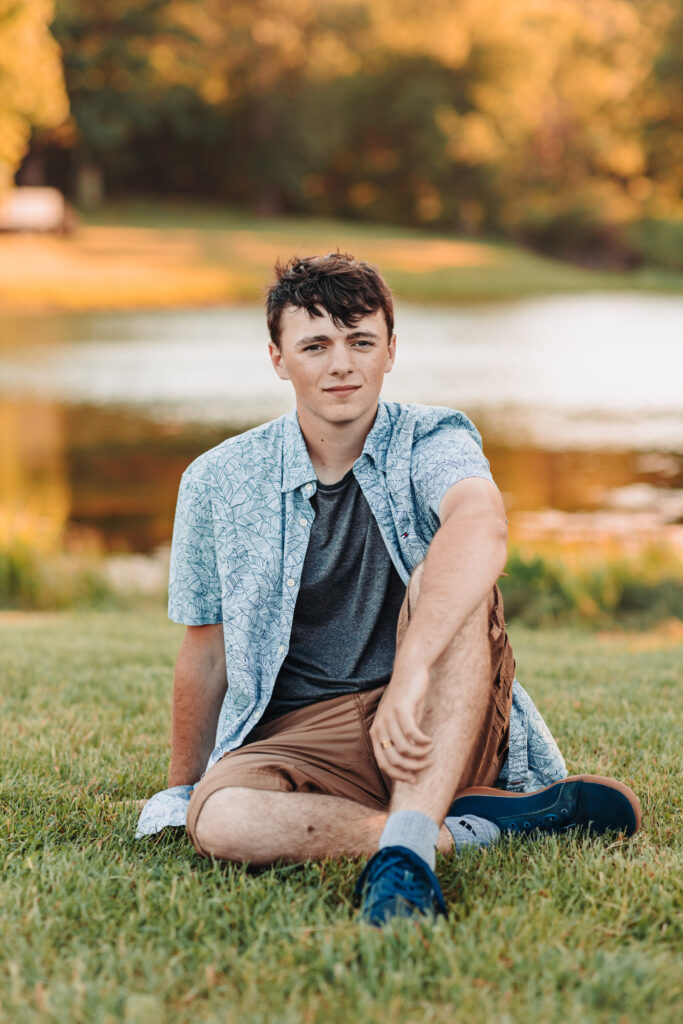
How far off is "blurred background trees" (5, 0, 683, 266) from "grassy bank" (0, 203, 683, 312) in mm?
3588

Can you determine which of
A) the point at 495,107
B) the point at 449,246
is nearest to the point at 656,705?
the point at 449,246

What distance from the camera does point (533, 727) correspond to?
9.54 feet

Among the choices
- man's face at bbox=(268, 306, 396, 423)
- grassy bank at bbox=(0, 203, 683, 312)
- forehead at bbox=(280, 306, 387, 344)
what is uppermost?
grassy bank at bbox=(0, 203, 683, 312)

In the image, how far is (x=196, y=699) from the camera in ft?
9.78

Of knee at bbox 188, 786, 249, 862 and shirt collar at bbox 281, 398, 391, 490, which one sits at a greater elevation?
shirt collar at bbox 281, 398, 391, 490

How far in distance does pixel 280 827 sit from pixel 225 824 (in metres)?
0.13

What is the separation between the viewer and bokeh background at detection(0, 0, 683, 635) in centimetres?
1052

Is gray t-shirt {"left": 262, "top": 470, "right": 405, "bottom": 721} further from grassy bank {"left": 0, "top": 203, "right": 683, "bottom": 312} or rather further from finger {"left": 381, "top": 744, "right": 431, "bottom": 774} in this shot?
grassy bank {"left": 0, "top": 203, "right": 683, "bottom": 312}

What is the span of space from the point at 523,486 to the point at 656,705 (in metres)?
7.48

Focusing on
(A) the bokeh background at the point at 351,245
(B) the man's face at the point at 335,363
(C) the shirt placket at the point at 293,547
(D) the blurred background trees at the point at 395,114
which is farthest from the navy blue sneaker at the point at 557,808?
(D) the blurred background trees at the point at 395,114

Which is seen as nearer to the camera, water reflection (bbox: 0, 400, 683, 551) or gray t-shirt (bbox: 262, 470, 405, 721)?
gray t-shirt (bbox: 262, 470, 405, 721)

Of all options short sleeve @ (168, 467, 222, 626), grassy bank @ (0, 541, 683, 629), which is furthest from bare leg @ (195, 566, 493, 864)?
grassy bank @ (0, 541, 683, 629)

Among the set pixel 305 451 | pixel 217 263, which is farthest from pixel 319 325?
pixel 217 263

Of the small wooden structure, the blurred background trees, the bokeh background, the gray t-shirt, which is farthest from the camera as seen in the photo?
the blurred background trees
